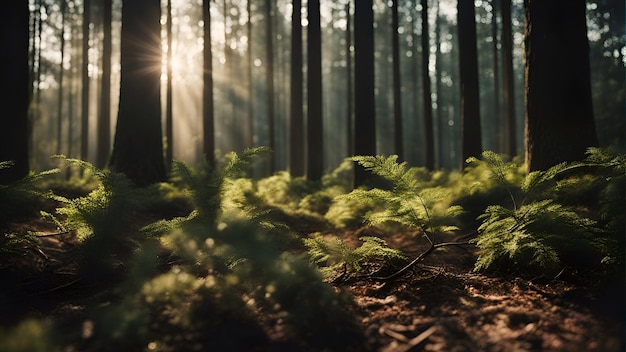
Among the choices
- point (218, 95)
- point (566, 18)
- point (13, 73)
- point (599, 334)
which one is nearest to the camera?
point (599, 334)


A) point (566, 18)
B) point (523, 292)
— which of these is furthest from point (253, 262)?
point (566, 18)

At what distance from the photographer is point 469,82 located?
1162 cm

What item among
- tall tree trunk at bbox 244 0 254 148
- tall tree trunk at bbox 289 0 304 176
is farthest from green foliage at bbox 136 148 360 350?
tall tree trunk at bbox 244 0 254 148

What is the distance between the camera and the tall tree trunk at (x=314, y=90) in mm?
13265

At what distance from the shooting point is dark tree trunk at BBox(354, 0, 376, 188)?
11.2 metres

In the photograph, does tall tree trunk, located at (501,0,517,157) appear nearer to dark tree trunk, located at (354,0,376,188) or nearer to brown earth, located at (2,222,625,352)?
dark tree trunk, located at (354,0,376,188)

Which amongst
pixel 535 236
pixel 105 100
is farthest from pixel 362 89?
pixel 105 100

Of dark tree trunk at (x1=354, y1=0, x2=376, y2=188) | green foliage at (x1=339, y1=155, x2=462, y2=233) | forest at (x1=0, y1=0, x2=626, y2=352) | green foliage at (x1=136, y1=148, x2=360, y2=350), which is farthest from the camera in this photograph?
dark tree trunk at (x1=354, y1=0, x2=376, y2=188)

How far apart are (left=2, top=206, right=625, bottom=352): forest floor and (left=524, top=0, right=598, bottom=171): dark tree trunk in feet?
8.19

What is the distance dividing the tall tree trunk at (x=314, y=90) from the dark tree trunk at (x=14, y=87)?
8.00 m

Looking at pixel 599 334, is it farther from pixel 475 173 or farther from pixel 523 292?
pixel 475 173

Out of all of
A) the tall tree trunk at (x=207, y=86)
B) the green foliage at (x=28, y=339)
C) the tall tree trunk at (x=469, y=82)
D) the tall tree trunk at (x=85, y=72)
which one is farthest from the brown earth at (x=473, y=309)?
the tall tree trunk at (x=85, y=72)

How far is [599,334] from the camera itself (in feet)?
8.45

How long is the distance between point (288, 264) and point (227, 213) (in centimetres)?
109
